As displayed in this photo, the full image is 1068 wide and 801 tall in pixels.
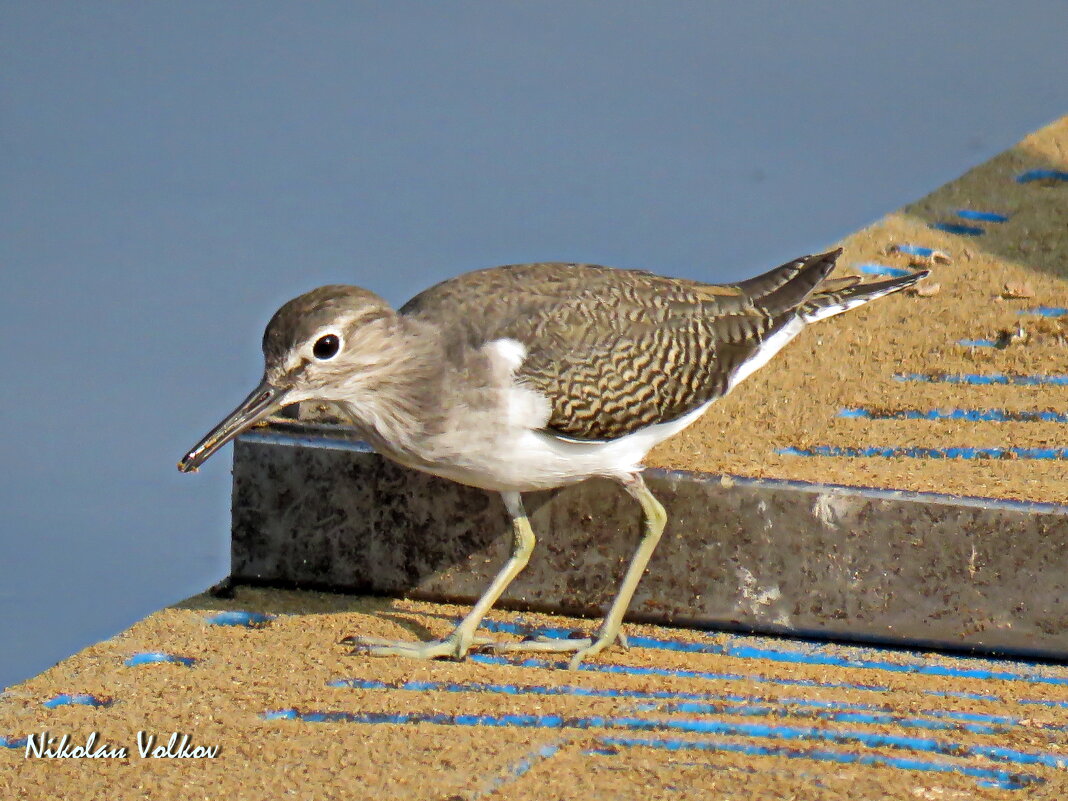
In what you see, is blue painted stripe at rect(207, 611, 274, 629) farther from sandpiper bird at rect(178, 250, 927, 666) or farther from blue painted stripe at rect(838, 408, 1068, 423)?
blue painted stripe at rect(838, 408, 1068, 423)

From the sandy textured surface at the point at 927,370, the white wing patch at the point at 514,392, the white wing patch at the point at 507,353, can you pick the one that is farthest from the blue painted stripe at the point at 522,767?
the sandy textured surface at the point at 927,370

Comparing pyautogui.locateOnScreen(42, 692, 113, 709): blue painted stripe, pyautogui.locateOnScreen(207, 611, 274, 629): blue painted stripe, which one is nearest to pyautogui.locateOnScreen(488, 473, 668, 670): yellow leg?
pyautogui.locateOnScreen(207, 611, 274, 629): blue painted stripe

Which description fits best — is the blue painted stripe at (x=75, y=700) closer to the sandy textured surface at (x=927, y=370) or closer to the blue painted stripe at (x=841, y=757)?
the blue painted stripe at (x=841, y=757)

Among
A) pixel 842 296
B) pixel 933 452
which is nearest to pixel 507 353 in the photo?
pixel 842 296

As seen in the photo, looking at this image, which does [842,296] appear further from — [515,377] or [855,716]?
[855,716]

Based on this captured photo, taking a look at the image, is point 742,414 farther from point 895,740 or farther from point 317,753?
point 317,753
